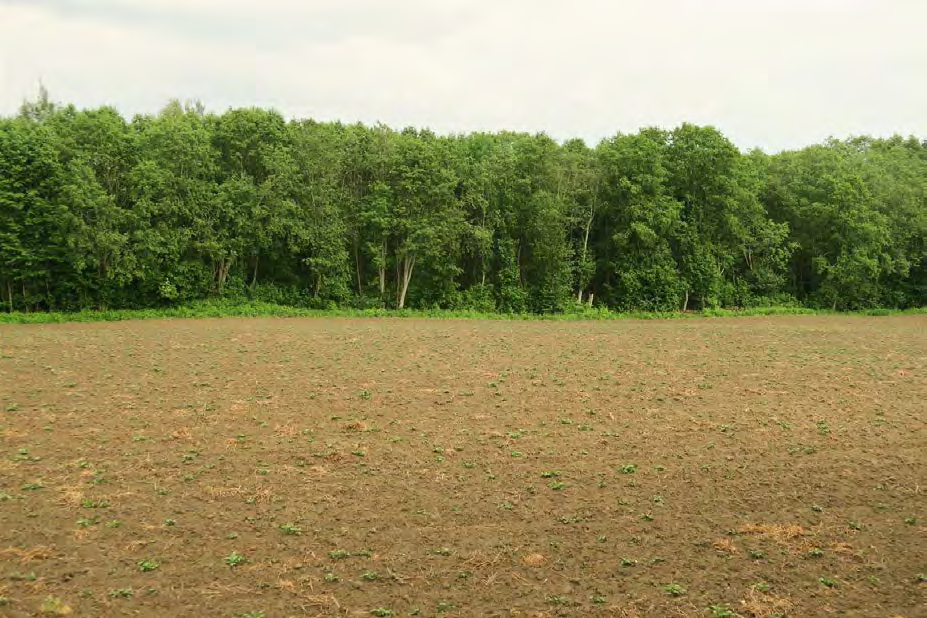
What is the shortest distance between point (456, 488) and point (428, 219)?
31045 millimetres

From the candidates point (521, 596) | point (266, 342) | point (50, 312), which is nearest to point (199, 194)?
point (50, 312)

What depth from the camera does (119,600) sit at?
7156mm

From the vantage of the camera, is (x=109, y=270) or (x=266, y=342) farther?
(x=109, y=270)

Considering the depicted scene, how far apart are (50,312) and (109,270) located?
12.8 ft

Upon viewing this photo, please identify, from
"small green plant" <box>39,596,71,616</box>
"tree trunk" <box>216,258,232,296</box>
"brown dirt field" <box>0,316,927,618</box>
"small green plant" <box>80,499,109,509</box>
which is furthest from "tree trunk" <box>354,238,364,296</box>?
"small green plant" <box>39,596,71,616</box>

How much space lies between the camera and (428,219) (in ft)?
132

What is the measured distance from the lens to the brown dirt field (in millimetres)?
7480

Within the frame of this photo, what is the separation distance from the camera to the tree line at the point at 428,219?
117ft

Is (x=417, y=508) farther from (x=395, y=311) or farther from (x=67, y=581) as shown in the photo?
(x=395, y=311)

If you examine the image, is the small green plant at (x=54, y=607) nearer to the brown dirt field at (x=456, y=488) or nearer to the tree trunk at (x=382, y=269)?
the brown dirt field at (x=456, y=488)

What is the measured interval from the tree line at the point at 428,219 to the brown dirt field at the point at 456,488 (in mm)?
18089

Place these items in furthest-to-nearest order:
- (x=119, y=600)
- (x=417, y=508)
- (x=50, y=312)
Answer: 1. (x=50, y=312)
2. (x=417, y=508)
3. (x=119, y=600)

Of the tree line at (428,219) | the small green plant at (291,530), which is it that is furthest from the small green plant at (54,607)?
the tree line at (428,219)

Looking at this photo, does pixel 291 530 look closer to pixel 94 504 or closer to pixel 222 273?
pixel 94 504
